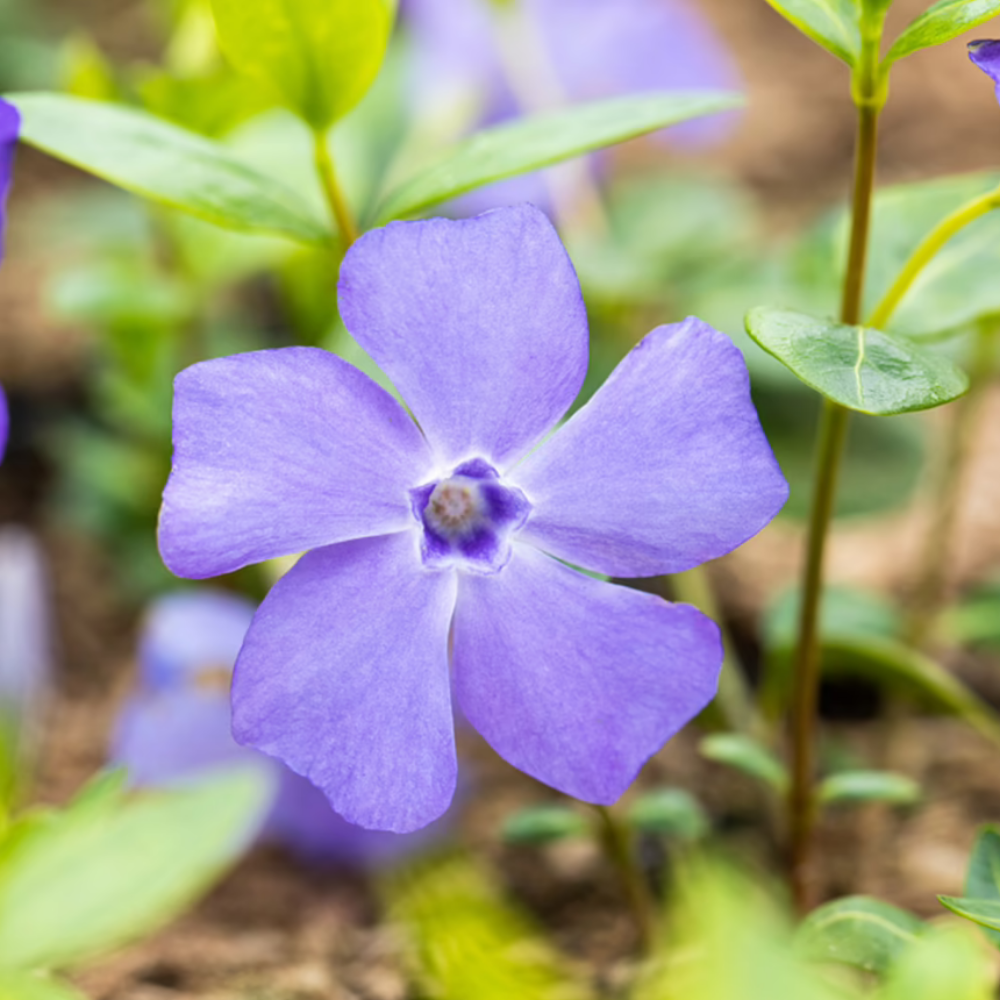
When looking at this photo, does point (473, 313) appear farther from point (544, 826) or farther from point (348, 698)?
point (544, 826)

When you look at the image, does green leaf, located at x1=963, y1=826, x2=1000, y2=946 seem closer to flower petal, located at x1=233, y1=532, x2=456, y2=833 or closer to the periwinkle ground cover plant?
the periwinkle ground cover plant

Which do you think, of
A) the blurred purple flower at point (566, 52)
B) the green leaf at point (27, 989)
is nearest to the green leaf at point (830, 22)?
the green leaf at point (27, 989)

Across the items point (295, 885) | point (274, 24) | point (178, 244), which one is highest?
point (274, 24)

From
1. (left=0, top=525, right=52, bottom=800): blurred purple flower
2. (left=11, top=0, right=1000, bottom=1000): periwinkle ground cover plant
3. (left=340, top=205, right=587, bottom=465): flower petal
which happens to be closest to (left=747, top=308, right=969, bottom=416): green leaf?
(left=11, top=0, right=1000, bottom=1000): periwinkle ground cover plant

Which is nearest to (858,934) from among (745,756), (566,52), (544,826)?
(745,756)

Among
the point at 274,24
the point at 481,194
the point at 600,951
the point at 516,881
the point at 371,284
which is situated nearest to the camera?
the point at 371,284

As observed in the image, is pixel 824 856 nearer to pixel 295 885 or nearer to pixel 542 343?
pixel 295 885

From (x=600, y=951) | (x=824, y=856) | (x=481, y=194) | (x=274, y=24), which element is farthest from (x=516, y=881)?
(x=481, y=194)
